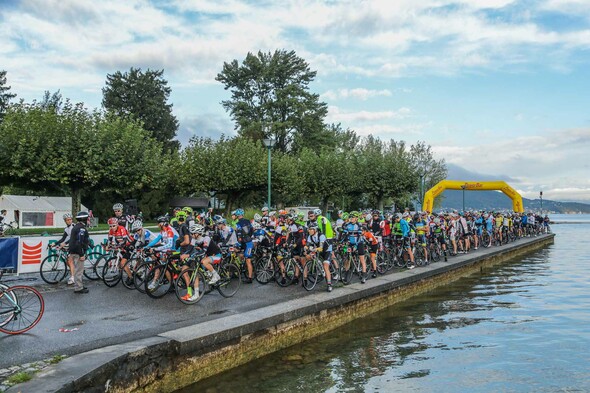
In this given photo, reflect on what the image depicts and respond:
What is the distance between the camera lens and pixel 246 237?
1369cm

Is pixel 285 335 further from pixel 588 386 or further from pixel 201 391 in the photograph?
pixel 588 386

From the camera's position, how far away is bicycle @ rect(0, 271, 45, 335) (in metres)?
8.16

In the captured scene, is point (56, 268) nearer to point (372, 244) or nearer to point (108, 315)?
point (108, 315)

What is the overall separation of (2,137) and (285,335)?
24589mm

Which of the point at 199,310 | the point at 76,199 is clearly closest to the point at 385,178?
the point at 76,199

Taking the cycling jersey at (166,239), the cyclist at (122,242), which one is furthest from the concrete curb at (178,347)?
the cyclist at (122,242)

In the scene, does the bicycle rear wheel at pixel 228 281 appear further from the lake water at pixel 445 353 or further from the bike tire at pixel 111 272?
the bike tire at pixel 111 272

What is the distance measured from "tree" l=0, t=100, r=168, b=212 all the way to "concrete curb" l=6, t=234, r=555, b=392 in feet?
70.3

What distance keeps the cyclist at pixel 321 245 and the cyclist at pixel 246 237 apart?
1.75m

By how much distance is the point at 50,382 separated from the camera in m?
5.76

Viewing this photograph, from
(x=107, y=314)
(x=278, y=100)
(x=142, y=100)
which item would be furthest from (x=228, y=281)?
(x=142, y=100)

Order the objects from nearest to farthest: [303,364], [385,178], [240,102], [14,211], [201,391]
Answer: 1. [201,391]
2. [303,364]
3. [14,211]
4. [385,178]
5. [240,102]

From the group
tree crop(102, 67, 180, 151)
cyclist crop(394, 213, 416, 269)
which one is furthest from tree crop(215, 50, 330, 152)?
cyclist crop(394, 213, 416, 269)

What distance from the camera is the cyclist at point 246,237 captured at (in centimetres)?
1367
